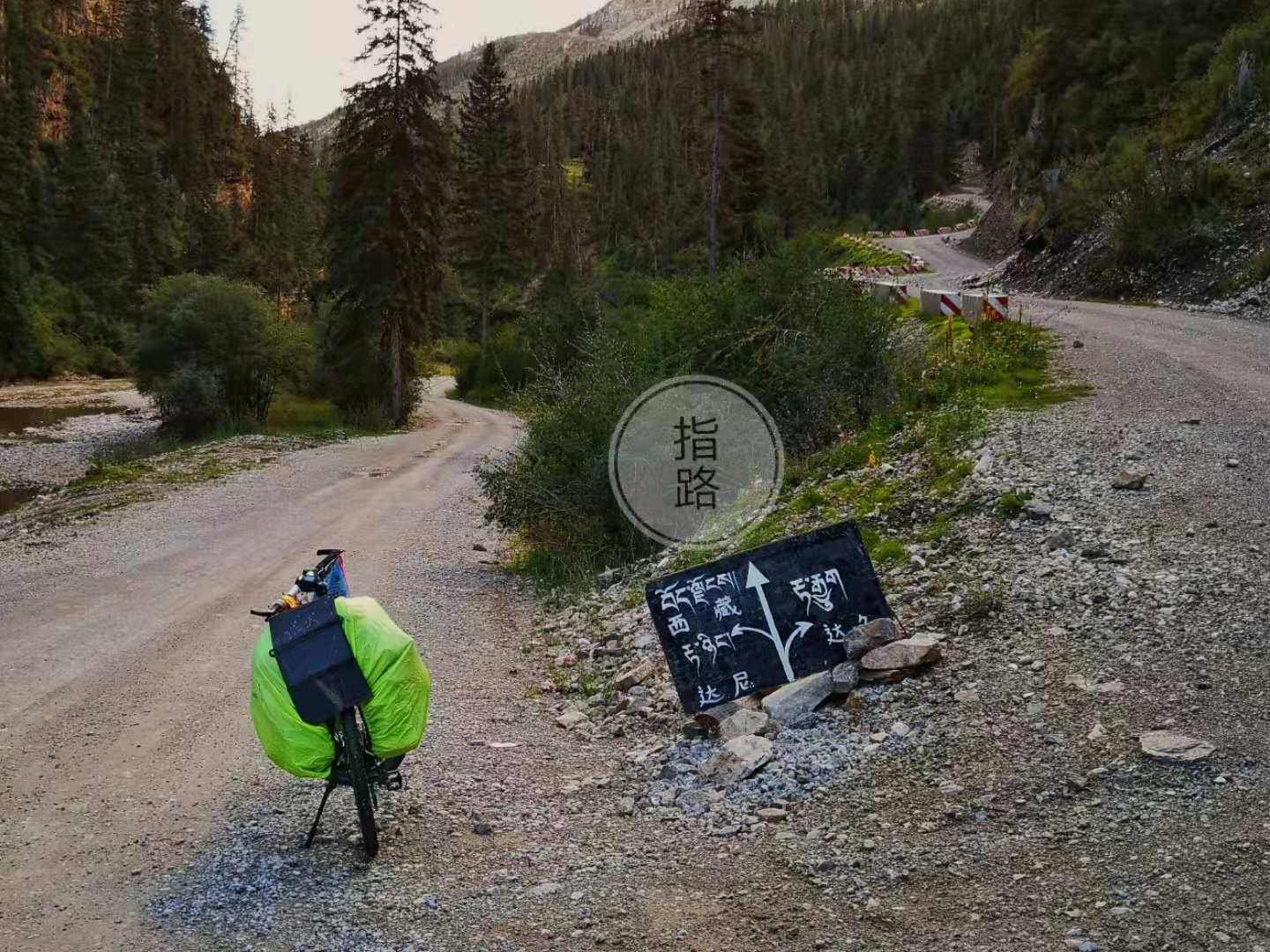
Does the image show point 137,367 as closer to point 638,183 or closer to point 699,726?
point 699,726

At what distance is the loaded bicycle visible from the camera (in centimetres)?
532

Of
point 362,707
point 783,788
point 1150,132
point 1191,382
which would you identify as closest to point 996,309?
point 1191,382

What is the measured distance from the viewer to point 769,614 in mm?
7184

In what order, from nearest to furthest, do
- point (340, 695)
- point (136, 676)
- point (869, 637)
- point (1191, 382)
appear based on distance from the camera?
1. point (340, 695)
2. point (869, 637)
3. point (136, 676)
4. point (1191, 382)

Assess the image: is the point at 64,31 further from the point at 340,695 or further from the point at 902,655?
the point at 902,655

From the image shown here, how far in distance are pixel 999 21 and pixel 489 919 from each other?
13683 cm

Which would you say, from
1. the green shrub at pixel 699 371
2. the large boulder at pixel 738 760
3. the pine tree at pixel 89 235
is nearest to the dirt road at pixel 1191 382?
the green shrub at pixel 699 371

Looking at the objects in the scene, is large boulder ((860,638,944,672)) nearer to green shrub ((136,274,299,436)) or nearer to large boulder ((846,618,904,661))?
large boulder ((846,618,904,661))

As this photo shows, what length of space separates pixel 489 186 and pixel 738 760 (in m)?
56.6

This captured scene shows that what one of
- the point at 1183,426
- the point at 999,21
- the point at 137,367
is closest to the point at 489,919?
the point at 1183,426

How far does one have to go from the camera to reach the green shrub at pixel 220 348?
114ft

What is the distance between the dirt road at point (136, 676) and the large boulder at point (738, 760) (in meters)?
3.11

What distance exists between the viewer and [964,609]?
756 cm

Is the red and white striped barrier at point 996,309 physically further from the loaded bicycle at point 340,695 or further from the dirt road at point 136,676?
the loaded bicycle at point 340,695
